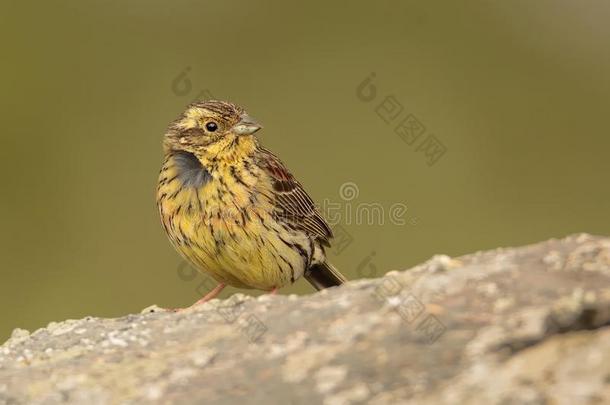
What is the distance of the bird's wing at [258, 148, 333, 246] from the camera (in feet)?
26.2

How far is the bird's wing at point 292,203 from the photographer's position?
26.2 ft

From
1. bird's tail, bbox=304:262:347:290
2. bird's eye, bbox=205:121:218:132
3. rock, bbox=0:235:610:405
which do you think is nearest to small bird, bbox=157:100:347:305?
bird's eye, bbox=205:121:218:132

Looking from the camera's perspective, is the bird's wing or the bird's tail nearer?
the bird's wing

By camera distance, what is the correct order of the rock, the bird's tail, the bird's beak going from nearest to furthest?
the rock < the bird's beak < the bird's tail

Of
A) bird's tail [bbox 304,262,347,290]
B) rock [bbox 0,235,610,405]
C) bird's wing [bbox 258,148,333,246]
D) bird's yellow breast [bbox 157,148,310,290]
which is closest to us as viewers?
rock [bbox 0,235,610,405]

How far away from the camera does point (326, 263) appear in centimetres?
854

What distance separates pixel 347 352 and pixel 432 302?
421 millimetres

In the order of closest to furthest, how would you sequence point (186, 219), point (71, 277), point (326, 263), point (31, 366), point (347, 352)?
point (347, 352), point (31, 366), point (186, 219), point (326, 263), point (71, 277)

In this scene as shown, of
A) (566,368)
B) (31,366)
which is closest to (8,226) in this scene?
(31,366)

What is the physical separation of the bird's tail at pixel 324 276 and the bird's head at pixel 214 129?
1.11 m

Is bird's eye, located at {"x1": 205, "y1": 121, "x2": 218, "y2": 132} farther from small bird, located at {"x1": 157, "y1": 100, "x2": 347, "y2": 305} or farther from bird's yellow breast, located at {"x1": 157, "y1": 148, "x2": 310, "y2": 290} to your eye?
bird's yellow breast, located at {"x1": 157, "y1": 148, "x2": 310, "y2": 290}

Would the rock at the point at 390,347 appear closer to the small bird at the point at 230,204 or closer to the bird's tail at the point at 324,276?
the small bird at the point at 230,204

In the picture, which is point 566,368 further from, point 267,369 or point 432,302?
point 267,369

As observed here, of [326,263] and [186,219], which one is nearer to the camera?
[186,219]
